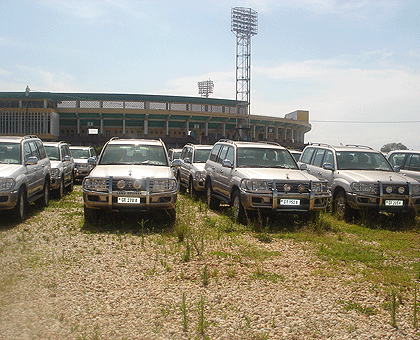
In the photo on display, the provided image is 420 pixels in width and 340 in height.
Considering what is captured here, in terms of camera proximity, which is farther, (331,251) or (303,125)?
(303,125)

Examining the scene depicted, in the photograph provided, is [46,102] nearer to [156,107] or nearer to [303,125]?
[156,107]

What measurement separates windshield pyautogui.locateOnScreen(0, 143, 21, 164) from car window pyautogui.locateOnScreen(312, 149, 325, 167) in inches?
297

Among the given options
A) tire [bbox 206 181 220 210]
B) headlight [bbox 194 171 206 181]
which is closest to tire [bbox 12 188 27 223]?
tire [bbox 206 181 220 210]

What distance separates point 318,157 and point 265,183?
394 cm

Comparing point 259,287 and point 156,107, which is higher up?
point 156,107

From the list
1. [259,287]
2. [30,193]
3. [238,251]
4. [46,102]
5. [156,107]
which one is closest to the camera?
[259,287]

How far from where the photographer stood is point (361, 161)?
10.6 m

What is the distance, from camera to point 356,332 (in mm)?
3803

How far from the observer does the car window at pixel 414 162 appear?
11.3m

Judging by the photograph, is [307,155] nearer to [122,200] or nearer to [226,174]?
[226,174]

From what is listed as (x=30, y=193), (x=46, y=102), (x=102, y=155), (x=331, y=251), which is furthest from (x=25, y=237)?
(x=46, y=102)

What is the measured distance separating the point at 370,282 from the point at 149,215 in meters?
5.29

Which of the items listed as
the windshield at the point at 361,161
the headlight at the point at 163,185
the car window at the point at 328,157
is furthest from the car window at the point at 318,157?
the headlight at the point at 163,185

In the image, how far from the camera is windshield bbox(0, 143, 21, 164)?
8.87m
